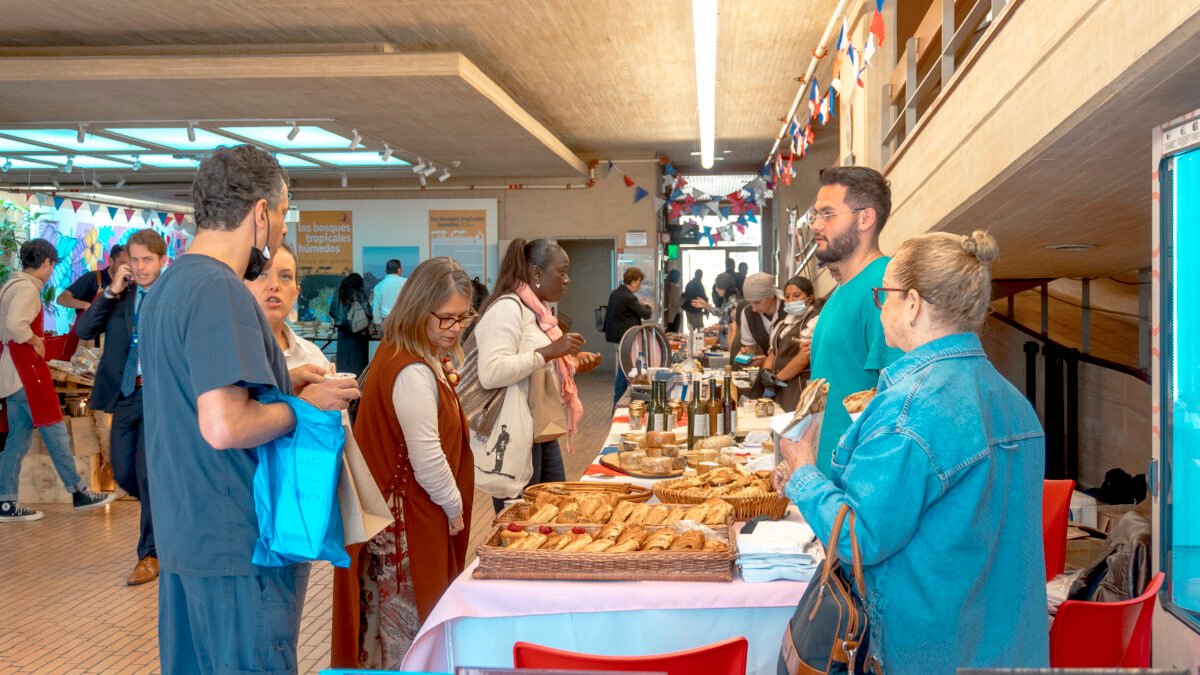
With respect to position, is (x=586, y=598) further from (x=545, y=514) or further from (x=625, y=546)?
(x=545, y=514)

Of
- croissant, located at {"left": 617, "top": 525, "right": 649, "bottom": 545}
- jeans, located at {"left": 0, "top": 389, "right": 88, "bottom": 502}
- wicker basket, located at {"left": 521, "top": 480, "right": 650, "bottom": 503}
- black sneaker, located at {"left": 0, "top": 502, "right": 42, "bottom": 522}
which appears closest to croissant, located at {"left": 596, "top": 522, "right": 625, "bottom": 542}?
croissant, located at {"left": 617, "top": 525, "right": 649, "bottom": 545}

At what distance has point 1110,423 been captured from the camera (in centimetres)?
609

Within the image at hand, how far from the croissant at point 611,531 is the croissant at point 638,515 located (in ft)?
0.28

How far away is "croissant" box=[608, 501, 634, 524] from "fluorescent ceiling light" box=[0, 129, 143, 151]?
30.8ft

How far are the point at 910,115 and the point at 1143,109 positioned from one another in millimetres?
3173

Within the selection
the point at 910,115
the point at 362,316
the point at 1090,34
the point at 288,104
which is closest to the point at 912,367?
the point at 1090,34

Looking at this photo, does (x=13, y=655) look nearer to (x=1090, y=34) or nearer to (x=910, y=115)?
(x=1090, y=34)

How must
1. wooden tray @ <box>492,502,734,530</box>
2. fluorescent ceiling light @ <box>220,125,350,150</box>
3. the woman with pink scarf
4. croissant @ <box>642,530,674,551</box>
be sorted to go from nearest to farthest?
croissant @ <box>642,530,674,551</box> → wooden tray @ <box>492,502,734,530</box> → the woman with pink scarf → fluorescent ceiling light @ <box>220,125,350,150</box>

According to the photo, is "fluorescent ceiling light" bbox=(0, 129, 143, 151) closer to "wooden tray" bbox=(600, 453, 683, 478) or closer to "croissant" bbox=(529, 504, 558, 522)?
"wooden tray" bbox=(600, 453, 683, 478)

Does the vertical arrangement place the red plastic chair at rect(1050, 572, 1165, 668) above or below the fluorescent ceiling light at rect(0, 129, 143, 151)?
below

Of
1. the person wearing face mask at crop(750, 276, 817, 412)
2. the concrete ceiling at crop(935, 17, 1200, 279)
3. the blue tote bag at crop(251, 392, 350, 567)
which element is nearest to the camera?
the blue tote bag at crop(251, 392, 350, 567)

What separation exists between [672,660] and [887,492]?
511mm

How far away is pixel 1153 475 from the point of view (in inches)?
107

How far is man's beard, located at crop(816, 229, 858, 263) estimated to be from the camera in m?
3.12
